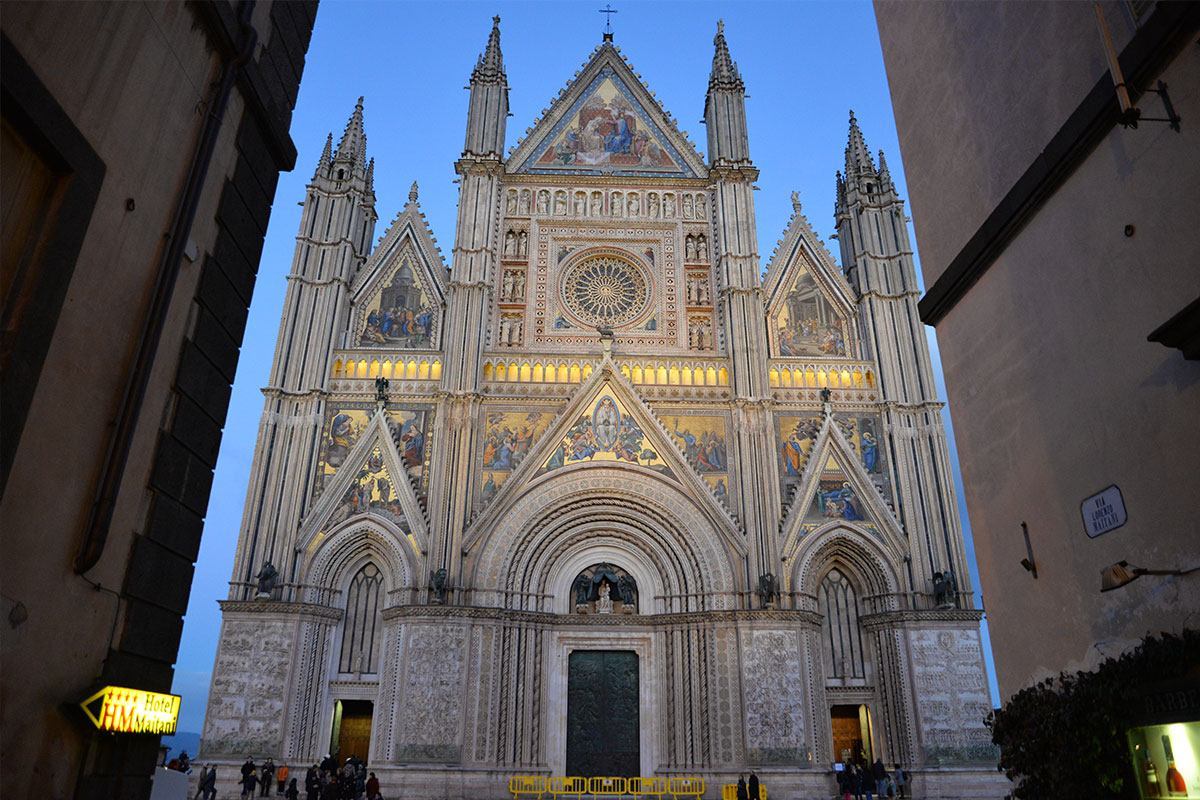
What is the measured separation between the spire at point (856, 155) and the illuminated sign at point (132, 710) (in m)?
25.8

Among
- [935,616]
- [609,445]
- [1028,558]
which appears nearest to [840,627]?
[935,616]

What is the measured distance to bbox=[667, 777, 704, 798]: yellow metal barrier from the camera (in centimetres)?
1884

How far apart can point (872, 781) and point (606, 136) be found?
20486 millimetres

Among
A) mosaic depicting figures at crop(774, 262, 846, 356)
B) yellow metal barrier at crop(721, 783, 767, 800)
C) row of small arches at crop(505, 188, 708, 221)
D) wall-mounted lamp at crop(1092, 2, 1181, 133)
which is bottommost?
yellow metal barrier at crop(721, 783, 767, 800)

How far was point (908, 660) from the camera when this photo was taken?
2017 cm

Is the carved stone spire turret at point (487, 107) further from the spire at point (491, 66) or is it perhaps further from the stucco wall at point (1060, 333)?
the stucco wall at point (1060, 333)

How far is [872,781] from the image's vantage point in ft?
60.4

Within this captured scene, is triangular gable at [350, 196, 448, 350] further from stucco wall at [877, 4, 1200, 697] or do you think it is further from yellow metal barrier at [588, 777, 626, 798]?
stucco wall at [877, 4, 1200, 697]

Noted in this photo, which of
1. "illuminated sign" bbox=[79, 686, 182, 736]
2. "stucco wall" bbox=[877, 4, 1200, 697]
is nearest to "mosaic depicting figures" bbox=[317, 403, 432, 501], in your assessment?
"stucco wall" bbox=[877, 4, 1200, 697]

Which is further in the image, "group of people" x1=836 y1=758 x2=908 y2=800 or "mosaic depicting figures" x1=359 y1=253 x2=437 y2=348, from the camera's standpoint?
"mosaic depicting figures" x1=359 y1=253 x2=437 y2=348

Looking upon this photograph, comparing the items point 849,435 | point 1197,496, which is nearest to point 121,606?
point 1197,496

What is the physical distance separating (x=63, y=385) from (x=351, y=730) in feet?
59.0

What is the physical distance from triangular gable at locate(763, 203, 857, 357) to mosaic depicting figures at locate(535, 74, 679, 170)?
481cm

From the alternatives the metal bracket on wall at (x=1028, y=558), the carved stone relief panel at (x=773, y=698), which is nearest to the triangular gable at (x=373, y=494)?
the carved stone relief panel at (x=773, y=698)
